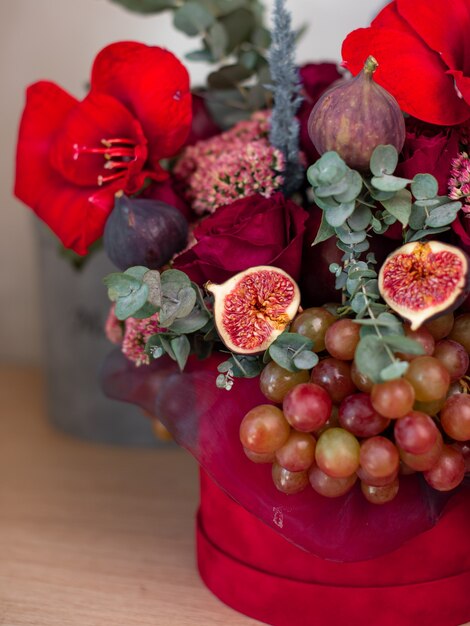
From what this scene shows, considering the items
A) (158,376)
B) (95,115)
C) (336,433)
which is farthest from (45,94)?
(336,433)

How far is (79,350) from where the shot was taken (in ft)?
2.89

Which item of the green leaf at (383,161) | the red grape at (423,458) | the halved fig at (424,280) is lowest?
the red grape at (423,458)

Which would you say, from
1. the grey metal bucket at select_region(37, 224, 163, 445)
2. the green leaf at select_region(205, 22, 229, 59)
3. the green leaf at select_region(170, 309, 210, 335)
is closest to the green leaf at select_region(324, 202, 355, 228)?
the green leaf at select_region(170, 309, 210, 335)

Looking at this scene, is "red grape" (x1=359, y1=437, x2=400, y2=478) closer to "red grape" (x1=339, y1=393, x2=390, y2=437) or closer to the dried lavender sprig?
"red grape" (x1=339, y1=393, x2=390, y2=437)

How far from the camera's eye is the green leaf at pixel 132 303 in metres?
0.42

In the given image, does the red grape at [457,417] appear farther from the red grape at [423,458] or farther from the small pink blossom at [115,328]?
the small pink blossom at [115,328]

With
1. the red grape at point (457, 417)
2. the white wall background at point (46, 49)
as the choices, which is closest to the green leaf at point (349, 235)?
the red grape at point (457, 417)

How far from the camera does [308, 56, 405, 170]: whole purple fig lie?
1.34 ft

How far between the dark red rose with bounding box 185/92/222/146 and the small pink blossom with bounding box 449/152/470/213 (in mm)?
257

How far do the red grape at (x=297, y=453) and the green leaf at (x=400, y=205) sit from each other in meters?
0.13

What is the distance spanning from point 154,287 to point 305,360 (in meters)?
0.10

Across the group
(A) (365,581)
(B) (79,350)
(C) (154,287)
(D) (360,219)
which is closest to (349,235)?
(D) (360,219)

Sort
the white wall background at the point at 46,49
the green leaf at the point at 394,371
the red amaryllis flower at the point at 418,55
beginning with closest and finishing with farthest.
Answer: the green leaf at the point at 394,371
the red amaryllis flower at the point at 418,55
the white wall background at the point at 46,49

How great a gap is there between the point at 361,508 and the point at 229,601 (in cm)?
15
